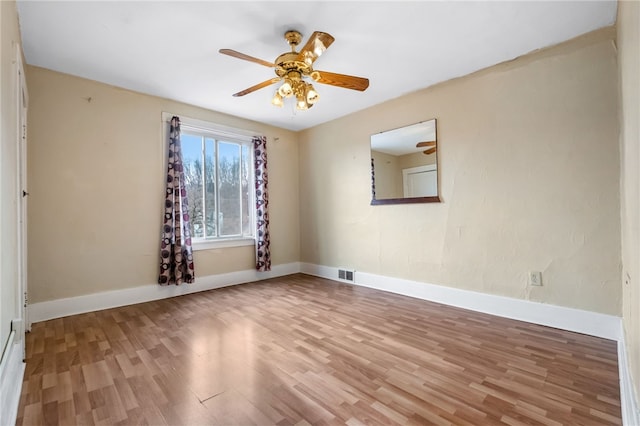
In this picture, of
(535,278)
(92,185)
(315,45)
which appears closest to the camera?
(315,45)

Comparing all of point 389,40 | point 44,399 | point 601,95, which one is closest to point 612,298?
point 601,95

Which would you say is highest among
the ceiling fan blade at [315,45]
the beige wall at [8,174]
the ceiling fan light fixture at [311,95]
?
the ceiling fan blade at [315,45]

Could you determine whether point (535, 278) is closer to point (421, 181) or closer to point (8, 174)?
point (421, 181)

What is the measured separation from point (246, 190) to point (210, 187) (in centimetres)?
59

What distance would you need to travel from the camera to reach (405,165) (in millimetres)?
3621

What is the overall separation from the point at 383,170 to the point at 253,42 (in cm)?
219

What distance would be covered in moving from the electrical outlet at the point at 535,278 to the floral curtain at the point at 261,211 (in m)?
3.28

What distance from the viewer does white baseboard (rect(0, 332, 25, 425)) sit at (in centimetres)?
135

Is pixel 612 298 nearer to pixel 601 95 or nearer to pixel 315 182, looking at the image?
pixel 601 95

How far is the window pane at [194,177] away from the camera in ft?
12.9

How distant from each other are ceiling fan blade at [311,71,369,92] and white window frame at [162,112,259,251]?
219 cm

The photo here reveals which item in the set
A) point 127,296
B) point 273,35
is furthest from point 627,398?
point 127,296

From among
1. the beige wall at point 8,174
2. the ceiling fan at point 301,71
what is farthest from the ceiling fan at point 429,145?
the beige wall at point 8,174

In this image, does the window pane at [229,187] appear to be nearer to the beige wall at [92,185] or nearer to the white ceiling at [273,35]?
the beige wall at [92,185]
